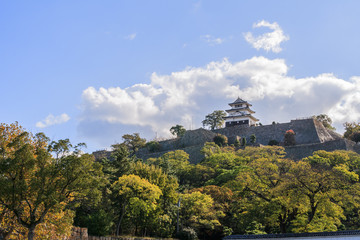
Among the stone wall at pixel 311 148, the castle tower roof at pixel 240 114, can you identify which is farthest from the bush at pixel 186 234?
the castle tower roof at pixel 240 114

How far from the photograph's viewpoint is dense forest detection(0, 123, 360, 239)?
12.1 metres

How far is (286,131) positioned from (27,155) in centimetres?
3631

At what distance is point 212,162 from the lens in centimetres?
3147

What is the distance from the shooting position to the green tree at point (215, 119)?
174 ft

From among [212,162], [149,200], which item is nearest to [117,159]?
[149,200]

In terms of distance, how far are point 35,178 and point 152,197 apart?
9141mm

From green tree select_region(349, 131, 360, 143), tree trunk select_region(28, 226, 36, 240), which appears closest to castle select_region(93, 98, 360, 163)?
green tree select_region(349, 131, 360, 143)

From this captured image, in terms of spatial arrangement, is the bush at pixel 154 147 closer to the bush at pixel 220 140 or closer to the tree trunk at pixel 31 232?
the bush at pixel 220 140

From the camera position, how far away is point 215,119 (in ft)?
175

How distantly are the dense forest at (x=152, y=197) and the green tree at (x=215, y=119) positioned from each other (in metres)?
24.6

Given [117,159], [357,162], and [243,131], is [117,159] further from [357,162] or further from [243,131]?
[243,131]

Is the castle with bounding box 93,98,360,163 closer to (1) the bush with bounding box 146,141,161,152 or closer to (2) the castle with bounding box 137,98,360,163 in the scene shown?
(2) the castle with bounding box 137,98,360,163

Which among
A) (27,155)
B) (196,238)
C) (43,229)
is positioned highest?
(27,155)

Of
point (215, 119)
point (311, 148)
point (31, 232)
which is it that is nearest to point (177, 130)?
point (215, 119)
